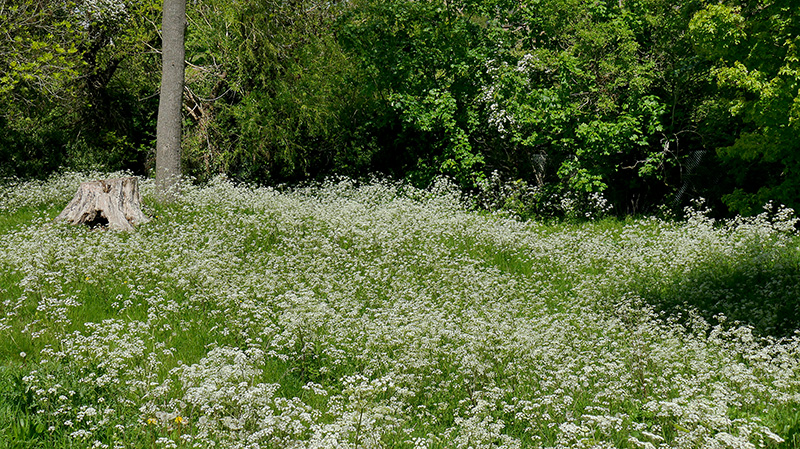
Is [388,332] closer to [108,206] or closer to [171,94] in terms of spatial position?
[108,206]

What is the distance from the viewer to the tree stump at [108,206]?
1102cm

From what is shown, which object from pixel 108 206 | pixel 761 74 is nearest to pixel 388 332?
pixel 108 206

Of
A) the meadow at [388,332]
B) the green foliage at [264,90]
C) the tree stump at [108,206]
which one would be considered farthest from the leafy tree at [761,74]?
the tree stump at [108,206]

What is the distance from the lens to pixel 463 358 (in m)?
5.18

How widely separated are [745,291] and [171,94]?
12.4m

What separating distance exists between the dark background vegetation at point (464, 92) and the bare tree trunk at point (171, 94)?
2.49 metres

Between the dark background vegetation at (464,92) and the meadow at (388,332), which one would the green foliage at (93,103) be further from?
the meadow at (388,332)

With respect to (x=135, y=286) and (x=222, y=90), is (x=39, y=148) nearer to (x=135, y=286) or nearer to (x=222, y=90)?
(x=222, y=90)

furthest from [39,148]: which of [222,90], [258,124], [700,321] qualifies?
[700,321]

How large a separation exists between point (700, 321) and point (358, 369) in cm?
409

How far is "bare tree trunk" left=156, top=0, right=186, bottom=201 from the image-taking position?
13.8 meters

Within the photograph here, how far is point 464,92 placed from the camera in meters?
16.1

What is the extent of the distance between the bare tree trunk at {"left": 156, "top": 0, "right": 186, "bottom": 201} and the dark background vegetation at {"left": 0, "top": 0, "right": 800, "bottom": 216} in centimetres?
249

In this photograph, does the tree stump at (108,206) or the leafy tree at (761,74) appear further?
the tree stump at (108,206)
